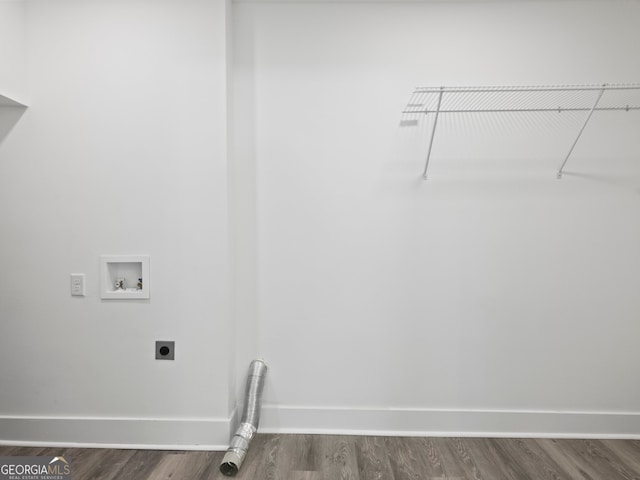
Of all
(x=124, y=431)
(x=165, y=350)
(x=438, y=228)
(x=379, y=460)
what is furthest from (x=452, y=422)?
(x=124, y=431)

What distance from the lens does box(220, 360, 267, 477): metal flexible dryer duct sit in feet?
6.66

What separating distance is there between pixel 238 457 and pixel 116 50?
2.26 metres

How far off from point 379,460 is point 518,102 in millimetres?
2172

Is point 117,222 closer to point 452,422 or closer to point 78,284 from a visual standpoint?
point 78,284

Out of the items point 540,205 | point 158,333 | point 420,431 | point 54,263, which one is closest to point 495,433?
point 420,431

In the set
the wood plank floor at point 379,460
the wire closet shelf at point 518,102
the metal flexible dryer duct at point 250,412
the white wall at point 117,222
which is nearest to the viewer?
the wood plank floor at point 379,460

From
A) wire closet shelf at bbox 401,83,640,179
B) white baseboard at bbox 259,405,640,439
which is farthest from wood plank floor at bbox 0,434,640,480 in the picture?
wire closet shelf at bbox 401,83,640,179

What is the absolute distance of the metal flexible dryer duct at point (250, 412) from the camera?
203 cm

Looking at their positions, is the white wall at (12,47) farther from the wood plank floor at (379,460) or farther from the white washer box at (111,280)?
the wood plank floor at (379,460)

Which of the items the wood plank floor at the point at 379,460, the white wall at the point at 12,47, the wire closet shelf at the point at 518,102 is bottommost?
the wood plank floor at the point at 379,460

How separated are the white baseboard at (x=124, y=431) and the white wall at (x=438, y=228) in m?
0.35

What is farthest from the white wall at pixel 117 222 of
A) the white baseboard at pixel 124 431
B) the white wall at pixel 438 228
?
the white wall at pixel 438 228

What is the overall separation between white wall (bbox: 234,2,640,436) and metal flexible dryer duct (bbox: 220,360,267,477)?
0.11 metres

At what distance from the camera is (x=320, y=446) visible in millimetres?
2174
